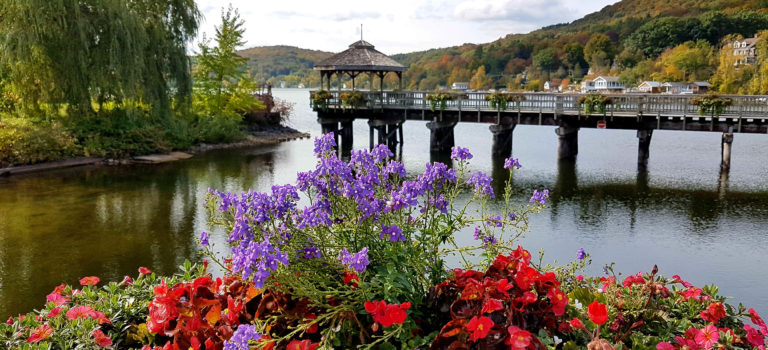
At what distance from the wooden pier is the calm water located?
1.33 metres

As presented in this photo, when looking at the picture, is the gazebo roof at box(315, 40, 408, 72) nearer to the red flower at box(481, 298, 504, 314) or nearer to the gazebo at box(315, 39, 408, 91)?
the gazebo at box(315, 39, 408, 91)

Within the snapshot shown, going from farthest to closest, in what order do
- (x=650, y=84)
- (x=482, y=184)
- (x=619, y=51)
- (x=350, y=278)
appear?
(x=619, y=51) → (x=650, y=84) → (x=482, y=184) → (x=350, y=278)

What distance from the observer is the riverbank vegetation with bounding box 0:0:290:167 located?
20.0 meters

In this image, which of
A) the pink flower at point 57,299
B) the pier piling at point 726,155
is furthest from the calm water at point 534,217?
the pink flower at point 57,299

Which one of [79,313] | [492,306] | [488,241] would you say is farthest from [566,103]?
[79,313]

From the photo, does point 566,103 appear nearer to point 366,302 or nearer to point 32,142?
point 32,142

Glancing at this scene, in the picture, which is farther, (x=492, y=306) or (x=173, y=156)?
(x=173, y=156)

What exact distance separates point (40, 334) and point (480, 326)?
2.53 m

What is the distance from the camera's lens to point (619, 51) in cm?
9669

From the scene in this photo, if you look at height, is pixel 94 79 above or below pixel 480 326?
above

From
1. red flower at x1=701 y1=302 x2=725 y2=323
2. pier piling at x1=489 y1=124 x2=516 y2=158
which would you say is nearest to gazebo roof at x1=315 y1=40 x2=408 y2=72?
pier piling at x1=489 y1=124 x2=516 y2=158

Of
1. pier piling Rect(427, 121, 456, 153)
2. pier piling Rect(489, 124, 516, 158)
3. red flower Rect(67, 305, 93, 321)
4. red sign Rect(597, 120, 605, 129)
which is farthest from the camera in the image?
pier piling Rect(427, 121, 456, 153)

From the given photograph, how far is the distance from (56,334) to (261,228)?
4.66ft

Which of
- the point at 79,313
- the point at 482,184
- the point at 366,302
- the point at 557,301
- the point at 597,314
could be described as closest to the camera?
the point at 597,314
